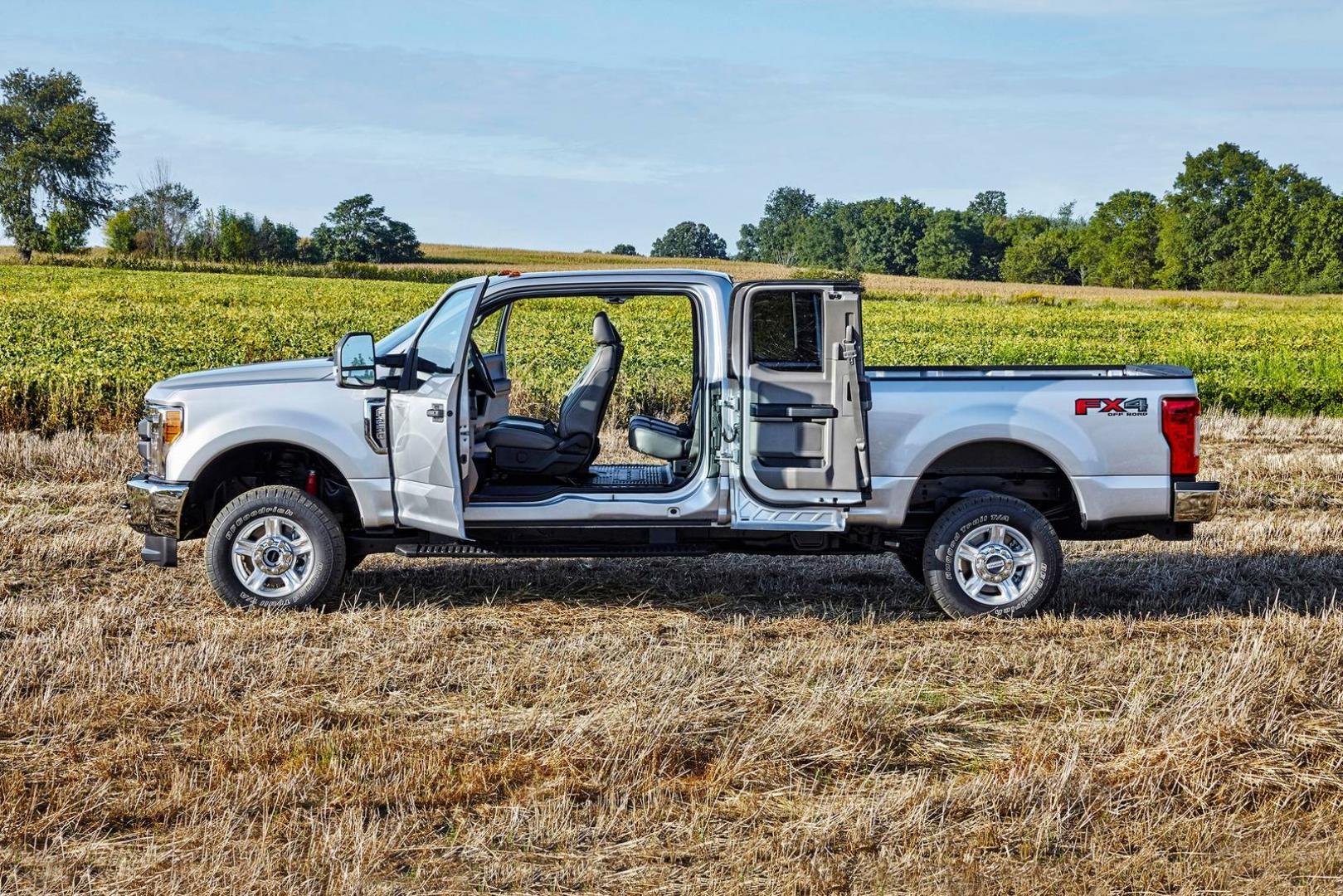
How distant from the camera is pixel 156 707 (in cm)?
565

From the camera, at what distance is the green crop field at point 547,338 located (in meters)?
16.1

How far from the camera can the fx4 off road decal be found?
7309 millimetres

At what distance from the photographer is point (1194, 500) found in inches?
287

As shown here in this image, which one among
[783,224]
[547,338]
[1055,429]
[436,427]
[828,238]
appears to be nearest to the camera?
[436,427]

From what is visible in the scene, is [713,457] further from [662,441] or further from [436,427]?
[436,427]

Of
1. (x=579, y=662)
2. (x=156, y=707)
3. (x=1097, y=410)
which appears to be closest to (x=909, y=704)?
Result: (x=579, y=662)

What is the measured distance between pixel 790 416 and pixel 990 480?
4.54 feet

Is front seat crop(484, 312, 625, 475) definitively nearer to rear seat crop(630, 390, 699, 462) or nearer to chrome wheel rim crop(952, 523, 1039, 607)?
rear seat crop(630, 390, 699, 462)

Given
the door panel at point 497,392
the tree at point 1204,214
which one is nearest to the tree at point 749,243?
the tree at point 1204,214

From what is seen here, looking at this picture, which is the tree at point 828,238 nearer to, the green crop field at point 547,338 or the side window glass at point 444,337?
the green crop field at point 547,338

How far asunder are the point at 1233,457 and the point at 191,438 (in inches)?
428

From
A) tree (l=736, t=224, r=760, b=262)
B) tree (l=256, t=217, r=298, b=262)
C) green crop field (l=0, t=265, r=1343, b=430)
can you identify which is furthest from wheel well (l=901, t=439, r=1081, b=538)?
tree (l=736, t=224, r=760, b=262)

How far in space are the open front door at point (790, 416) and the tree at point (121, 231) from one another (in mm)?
100635

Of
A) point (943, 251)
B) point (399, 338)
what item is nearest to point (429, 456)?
point (399, 338)
